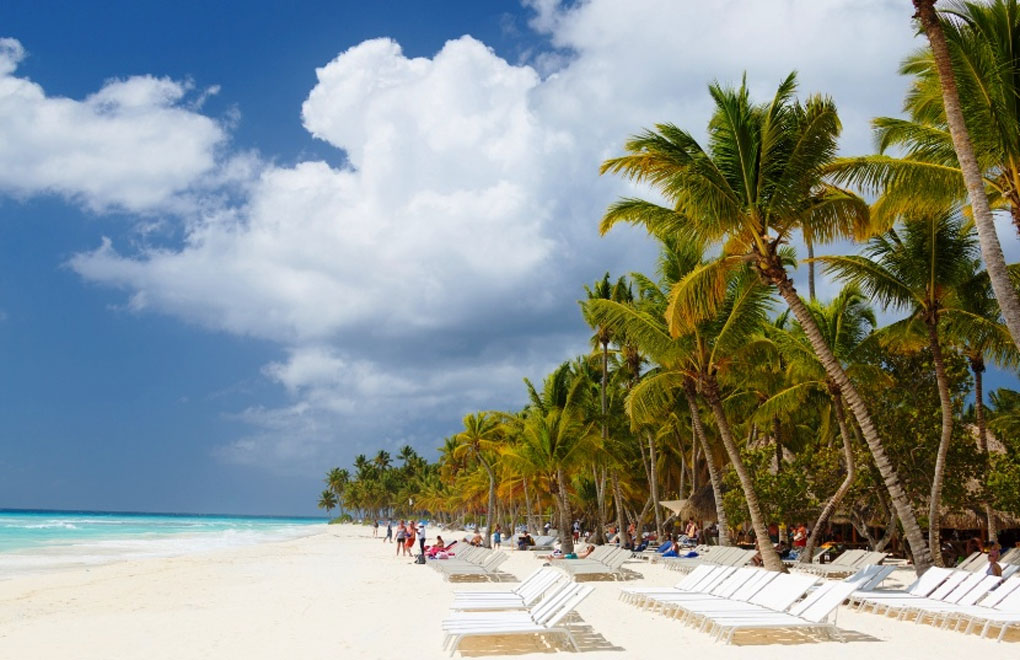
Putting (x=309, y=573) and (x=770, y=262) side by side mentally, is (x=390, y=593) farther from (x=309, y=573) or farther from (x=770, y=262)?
(x=770, y=262)

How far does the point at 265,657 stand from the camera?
26.9 feet

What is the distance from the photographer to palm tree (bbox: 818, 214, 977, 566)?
47.8 feet

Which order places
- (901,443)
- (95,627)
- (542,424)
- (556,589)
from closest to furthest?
(556,589), (95,627), (901,443), (542,424)

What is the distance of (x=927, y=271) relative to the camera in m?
14.6

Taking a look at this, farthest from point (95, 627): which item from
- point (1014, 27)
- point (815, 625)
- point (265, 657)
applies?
point (1014, 27)

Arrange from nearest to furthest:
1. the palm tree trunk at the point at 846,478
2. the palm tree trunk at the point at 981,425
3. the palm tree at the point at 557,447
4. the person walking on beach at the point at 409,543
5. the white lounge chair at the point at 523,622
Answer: the white lounge chair at the point at 523,622
the palm tree trunk at the point at 846,478
the palm tree trunk at the point at 981,425
the palm tree at the point at 557,447
the person walking on beach at the point at 409,543

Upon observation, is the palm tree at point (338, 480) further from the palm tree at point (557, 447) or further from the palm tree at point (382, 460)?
the palm tree at point (557, 447)

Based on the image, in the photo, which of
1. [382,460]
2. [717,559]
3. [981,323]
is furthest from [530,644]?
[382,460]

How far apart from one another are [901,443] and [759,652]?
13.3 meters

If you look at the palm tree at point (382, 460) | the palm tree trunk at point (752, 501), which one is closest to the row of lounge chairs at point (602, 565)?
the palm tree trunk at point (752, 501)

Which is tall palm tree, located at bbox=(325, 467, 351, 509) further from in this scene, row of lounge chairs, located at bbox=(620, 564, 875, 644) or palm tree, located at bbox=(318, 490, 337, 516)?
row of lounge chairs, located at bbox=(620, 564, 875, 644)

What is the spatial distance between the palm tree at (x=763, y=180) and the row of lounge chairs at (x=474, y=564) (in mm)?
7900

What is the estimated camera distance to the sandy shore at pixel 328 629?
8.38 metres

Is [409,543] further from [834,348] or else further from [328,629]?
[328,629]
